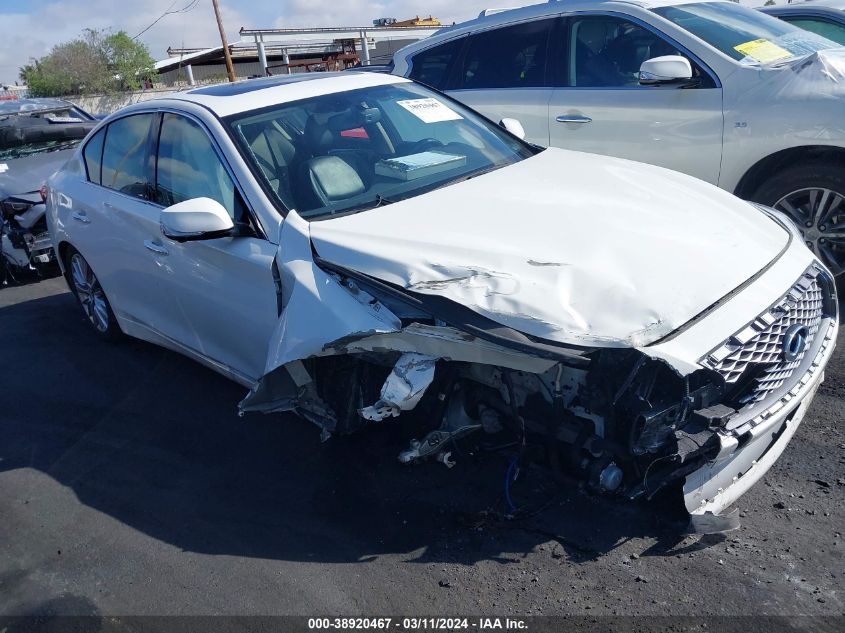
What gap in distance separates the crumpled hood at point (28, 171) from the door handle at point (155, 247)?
3.92 meters

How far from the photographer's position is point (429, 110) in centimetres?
438

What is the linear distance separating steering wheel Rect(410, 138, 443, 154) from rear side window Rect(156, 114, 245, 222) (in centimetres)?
104

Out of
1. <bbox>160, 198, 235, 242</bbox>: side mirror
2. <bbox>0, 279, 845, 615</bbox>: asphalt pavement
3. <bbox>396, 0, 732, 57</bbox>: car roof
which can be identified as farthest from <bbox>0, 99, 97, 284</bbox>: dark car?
<bbox>160, 198, 235, 242</bbox>: side mirror

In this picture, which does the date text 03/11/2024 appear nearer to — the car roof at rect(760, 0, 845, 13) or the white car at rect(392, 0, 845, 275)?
the white car at rect(392, 0, 845, 275)

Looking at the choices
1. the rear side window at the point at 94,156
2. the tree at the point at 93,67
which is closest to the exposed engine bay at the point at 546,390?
the rear side window at the point at 94,156

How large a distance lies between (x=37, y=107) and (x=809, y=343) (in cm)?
937

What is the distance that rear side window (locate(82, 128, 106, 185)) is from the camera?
4934 mm

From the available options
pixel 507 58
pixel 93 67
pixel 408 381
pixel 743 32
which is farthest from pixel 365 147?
pixel 93 67

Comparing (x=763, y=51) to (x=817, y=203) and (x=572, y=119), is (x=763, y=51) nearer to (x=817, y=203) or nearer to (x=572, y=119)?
(x=817, y=203)

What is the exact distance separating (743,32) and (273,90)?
3.48m

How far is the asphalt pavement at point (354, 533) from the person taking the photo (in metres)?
2.62

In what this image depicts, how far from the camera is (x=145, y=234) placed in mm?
4180

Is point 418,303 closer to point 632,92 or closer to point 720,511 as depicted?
point 720,511

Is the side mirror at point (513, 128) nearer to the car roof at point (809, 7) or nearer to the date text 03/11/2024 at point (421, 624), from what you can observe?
the date text 03/11/2024 at point (421, 624)
